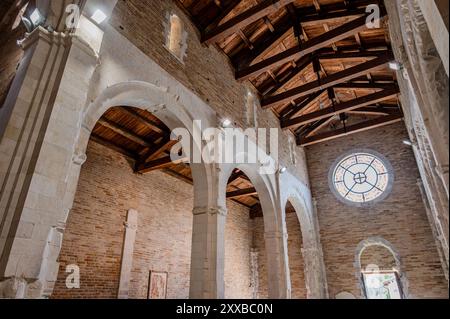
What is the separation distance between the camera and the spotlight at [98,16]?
4.23 metres

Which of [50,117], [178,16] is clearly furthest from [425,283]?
[50,117]

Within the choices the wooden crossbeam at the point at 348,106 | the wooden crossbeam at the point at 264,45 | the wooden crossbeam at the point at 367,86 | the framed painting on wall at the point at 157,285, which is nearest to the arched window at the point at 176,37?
the wooden crossbeam at the point at 264,45

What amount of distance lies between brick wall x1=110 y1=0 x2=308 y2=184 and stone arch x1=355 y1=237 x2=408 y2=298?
5.99 metres

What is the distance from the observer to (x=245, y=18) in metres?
7.01

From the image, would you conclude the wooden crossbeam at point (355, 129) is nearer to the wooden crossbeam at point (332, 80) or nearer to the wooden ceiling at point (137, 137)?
the wooden crossbeam at point (332, 80)

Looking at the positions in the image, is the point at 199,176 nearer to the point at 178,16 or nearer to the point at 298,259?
the point at 178,16

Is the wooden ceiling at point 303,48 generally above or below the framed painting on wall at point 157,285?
above

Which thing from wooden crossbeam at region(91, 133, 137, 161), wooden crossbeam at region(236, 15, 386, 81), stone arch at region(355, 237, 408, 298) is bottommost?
stone arch at region(355, 237, 408, 298)

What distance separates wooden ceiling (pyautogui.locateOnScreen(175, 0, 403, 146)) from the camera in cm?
761

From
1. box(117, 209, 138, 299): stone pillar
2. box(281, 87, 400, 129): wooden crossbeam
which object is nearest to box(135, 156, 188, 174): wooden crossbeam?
box(117, 209, 138, 299): stone pillar

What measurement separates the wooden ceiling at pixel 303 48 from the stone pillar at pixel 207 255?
449 centimetres

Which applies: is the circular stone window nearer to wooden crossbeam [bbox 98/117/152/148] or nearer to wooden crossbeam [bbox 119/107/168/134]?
wooden crossbeam [bbox 119/107/168/134]

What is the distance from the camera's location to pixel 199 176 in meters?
6.61
